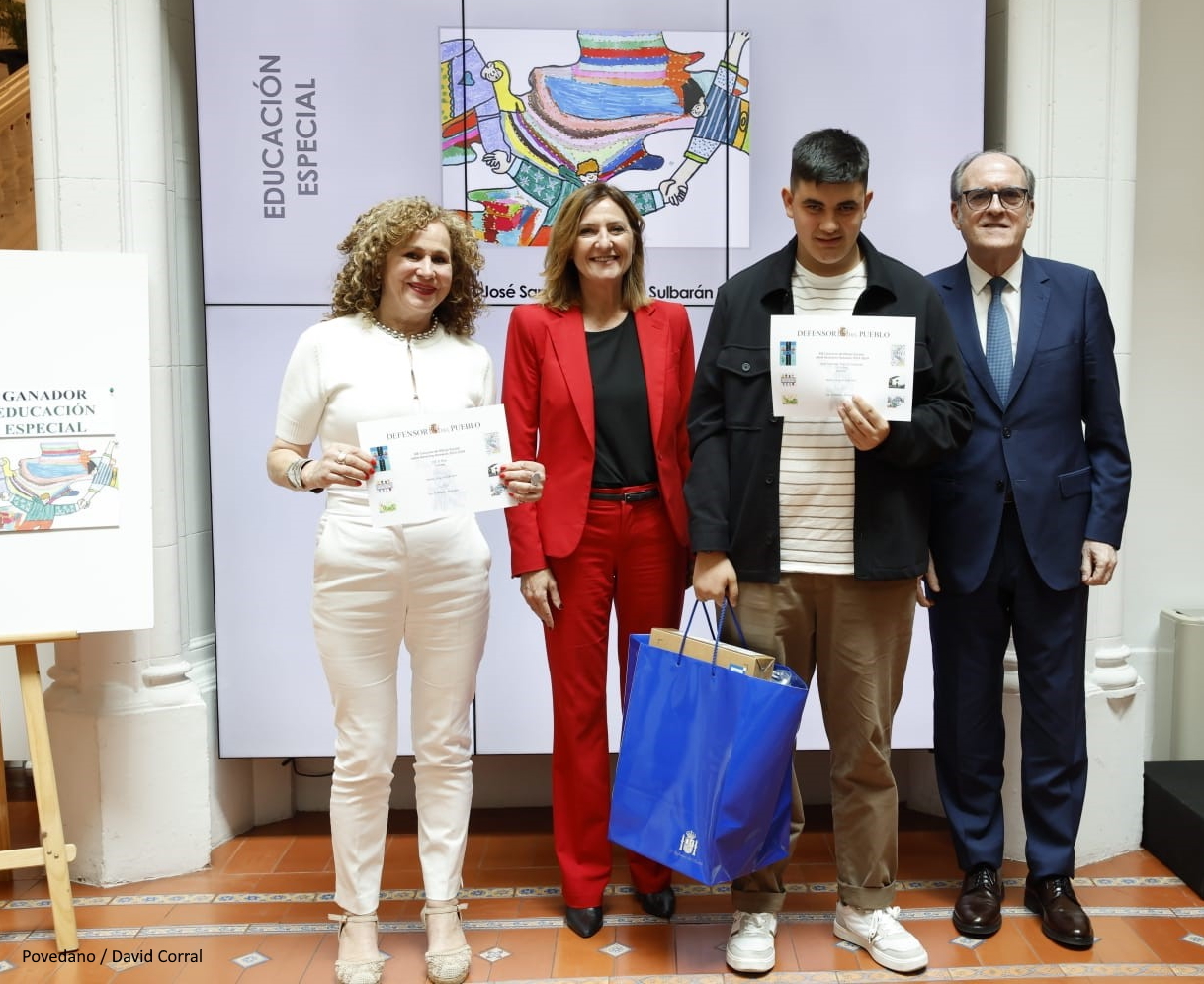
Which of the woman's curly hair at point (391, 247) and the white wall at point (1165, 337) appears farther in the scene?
the white wall at point (1165, 337)

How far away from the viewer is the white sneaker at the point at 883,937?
282 cm

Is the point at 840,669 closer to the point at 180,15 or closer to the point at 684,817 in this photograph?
the point at 684,817

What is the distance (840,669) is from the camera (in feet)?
9.16

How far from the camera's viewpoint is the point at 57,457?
10.3 ft

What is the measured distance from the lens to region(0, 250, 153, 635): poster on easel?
10.1 ft

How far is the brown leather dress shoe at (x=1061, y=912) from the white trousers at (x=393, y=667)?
1.59 m

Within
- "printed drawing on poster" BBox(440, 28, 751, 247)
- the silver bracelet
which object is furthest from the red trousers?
"printed drawing on poster" BBox(440, 28, 751, 247)

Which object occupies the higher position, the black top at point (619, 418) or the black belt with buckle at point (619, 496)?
the black top at point (619, 418)

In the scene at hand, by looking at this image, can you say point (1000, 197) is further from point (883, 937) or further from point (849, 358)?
point (883, 937)

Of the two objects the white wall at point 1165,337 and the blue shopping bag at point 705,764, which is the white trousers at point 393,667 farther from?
the white wall at point 1165,337

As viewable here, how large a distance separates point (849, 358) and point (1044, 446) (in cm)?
69

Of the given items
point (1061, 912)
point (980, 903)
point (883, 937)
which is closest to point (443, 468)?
point (883, 937)

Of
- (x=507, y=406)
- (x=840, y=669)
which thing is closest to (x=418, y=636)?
(x=507, y=406)

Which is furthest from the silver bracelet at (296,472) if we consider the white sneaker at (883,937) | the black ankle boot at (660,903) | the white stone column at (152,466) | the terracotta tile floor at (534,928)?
the white sneaker at (883,937)
